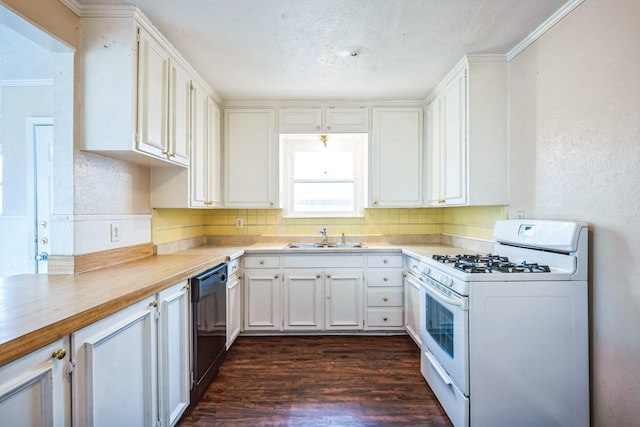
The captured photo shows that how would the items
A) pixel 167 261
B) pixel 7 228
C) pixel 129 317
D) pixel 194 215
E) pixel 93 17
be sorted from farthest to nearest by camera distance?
1. pixel 194 215
2. pixel 7 228
3. pixel 167 261
4. pixel 93 17
5. pixel 129 317

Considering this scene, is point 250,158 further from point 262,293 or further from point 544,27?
point 544,27

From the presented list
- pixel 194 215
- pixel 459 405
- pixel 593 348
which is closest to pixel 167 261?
pixel 194 215

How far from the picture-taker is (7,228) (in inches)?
95.0

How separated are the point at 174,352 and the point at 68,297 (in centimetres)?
66

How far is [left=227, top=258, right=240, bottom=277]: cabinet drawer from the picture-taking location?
2495 millimetres

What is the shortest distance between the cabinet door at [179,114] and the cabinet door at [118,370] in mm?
1192

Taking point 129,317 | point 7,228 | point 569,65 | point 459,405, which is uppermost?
point 569,65

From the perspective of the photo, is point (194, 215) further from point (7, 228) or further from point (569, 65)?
point (569, 65)

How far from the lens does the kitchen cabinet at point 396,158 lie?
3072 mm

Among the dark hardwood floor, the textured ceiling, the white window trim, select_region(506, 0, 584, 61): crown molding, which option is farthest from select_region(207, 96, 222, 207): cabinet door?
select_region(506, 0, 584, 61): crown molding

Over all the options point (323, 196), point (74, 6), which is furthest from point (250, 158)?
point (74, 6)

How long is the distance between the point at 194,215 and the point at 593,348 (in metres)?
3.20

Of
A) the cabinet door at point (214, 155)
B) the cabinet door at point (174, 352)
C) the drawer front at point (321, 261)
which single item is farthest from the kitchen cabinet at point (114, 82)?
the drawer front at point (321, 261)

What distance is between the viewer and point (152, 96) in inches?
73.0
